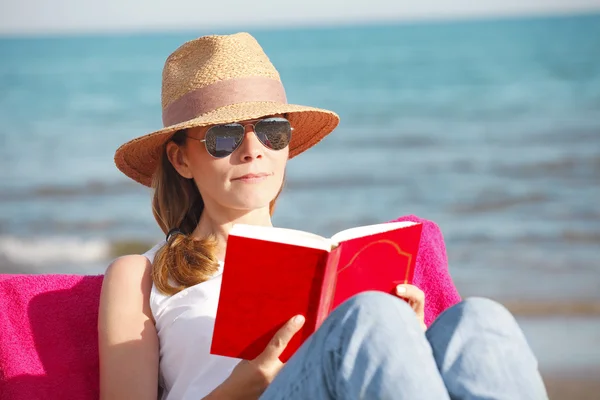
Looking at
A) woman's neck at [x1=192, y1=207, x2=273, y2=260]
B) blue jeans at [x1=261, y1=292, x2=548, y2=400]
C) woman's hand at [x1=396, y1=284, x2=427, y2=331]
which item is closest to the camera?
blue jeans at [x1=261, y1=292, x2=548, y2=400]

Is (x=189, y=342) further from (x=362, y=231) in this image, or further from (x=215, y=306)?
(x=362, y=231)

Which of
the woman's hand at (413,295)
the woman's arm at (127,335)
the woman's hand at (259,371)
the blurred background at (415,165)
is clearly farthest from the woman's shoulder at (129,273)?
the blurred background at (415,165)

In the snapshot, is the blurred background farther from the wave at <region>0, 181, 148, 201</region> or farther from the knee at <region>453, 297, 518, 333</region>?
the knee at <region>453, 297, 518, 333</region>

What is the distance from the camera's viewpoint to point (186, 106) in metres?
2.82

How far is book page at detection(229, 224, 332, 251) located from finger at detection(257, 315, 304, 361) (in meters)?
0.19

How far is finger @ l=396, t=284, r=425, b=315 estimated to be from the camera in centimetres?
246

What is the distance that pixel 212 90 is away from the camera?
2.81 m

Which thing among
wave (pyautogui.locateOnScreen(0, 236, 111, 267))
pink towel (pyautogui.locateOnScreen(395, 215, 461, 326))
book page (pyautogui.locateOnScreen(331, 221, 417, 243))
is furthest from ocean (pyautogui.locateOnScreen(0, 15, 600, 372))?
book page (pyautogui.locateOnScreen(331, 221, 417, 243))

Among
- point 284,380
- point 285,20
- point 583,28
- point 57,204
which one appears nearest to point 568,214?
point 57,204

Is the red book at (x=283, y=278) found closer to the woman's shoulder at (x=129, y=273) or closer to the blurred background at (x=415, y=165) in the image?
the woman's shoulder at (x=129, y=273)

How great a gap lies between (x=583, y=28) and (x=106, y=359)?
33.1 metres

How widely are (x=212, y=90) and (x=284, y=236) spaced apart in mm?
795

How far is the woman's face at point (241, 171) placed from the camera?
108 inches

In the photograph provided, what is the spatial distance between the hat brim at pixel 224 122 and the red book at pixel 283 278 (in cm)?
58
